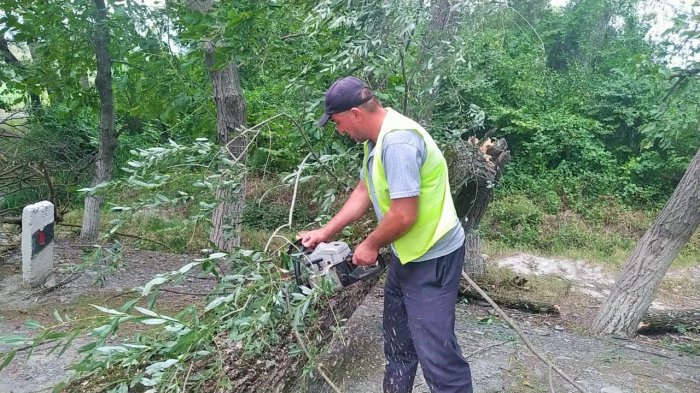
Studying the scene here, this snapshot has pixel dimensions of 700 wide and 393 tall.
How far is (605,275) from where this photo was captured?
26.8 ft

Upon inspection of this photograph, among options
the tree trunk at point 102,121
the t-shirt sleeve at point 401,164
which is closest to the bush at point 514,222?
the tree trunk at point 102,121

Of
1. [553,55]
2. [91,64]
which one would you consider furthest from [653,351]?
[553,55]

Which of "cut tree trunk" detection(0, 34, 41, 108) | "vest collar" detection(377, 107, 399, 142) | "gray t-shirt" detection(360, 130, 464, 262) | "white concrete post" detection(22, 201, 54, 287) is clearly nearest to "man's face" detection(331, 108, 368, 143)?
"vest collar" detection(377, 107, 399, 142)

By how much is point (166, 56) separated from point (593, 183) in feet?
34.8

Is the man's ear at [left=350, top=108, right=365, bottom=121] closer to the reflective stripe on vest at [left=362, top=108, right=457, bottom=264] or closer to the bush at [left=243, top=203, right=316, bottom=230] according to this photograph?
the reflective stripe on vest at [left=362, top=108, right=457, bottom=264]

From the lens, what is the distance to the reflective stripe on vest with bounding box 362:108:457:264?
2457 mm

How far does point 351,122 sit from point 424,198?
512 millimetres

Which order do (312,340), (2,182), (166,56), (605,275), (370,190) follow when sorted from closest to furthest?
(370,190) < (312,340) < (166,56) < (2,182) < (605,275)

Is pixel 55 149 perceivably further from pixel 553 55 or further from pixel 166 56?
pixel 553 55

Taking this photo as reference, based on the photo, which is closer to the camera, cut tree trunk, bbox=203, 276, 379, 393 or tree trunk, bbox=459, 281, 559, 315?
cut tree trunk, bbox=203, 276, 379, 393

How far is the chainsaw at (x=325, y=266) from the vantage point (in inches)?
98.6

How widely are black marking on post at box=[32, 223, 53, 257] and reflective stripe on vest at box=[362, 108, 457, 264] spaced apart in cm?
396

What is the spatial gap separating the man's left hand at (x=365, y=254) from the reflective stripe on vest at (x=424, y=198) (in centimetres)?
15

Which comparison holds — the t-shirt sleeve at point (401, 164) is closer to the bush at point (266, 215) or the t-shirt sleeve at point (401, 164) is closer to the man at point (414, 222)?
the man at point (414, 222)
